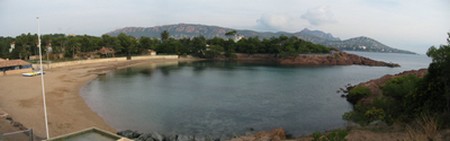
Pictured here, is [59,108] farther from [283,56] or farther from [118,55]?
[283,56]

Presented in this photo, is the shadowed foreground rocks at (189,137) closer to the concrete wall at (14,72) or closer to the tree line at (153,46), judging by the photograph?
the concrete wall at (14,72)

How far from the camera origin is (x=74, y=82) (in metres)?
35.6

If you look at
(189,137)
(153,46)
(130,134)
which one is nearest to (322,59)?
(153,46)

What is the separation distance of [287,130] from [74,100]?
17635 mm

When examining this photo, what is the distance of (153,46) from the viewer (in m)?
86.8

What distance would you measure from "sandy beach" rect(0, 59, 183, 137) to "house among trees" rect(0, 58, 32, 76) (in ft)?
11.7

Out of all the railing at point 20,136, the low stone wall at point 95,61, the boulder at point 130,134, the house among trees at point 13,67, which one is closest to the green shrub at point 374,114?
the boulder at point 130,134

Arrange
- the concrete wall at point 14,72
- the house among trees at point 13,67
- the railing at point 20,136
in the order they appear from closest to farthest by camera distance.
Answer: the railing at point 20,136 → the concrete wall at point 14,72 → the house among trees at point 13,67

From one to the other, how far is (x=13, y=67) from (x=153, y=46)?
4804 centimetres

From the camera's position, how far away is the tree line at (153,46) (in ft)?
203

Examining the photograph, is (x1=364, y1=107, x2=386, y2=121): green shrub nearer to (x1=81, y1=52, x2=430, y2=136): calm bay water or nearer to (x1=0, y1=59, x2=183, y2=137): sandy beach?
(x1=81, y1=52, x2=430, y2=136): calm bay water

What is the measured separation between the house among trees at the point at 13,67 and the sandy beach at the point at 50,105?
3.56 m

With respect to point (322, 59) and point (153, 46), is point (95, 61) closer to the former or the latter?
point (153, 46)

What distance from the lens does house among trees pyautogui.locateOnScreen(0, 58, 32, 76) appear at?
38.1 m
